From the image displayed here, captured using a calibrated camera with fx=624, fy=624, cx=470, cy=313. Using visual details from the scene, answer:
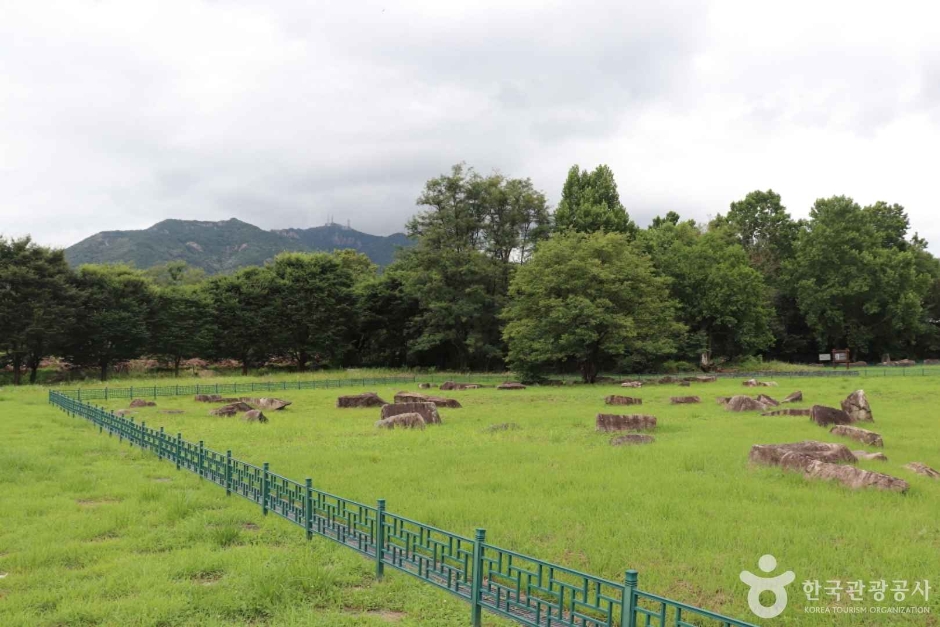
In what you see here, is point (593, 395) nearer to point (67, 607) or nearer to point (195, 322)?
point (67, 607)

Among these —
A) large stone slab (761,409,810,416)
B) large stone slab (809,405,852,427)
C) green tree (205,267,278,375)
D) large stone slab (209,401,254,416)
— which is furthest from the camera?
green tree (205,267,278,375)

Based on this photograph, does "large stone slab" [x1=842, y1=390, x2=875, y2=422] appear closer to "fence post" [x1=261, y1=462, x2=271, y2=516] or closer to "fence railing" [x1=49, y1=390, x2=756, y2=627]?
"fence railing" [x1=49, y1=390, x2=756, y2=627]

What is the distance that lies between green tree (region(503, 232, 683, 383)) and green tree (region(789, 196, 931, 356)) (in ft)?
83.4

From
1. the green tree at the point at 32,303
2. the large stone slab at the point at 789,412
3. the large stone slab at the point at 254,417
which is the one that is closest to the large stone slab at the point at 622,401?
the large stone slab at the point at 789,412

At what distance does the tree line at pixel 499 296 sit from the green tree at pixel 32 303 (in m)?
0.14

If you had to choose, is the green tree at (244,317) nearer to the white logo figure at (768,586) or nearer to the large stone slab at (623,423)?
the large stone slab at (623,423)

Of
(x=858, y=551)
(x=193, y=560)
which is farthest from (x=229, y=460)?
(x=858, y=551)

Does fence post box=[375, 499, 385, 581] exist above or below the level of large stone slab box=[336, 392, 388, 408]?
above

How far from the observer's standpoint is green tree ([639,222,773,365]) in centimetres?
6106

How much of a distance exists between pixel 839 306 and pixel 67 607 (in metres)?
73.1

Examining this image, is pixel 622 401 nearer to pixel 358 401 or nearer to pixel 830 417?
pixel 830 417

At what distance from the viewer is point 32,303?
4828 cm

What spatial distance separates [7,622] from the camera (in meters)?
6.86

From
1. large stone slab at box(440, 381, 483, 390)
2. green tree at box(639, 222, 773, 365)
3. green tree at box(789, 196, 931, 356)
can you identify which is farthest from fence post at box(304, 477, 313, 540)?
green tree at box(789, 196, 931, 356)
